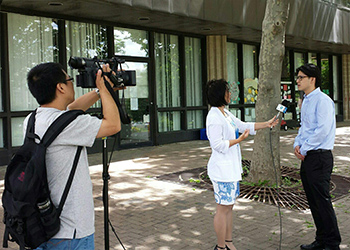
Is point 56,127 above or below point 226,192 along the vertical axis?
above

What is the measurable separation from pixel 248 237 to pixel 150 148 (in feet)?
25.2

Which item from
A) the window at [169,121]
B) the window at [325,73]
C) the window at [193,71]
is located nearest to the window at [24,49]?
Answer: the window at [169,121]

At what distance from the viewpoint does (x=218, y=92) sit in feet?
12.9

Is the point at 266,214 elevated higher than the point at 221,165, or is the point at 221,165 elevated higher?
the point at 221,165

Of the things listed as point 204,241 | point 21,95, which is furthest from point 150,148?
point 204,241

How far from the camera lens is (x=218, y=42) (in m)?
14.3

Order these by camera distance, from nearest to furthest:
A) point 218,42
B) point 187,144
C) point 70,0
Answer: point 70,0, point 187,144, point 218,42

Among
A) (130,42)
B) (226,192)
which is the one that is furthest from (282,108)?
(130,42)

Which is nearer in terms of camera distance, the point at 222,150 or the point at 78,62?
the point at 78,62

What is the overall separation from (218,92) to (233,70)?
12.4m

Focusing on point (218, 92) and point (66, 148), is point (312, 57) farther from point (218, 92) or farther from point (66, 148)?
point (66, 148)

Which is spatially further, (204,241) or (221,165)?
(204,241)

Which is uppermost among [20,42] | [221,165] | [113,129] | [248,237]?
[20,42]

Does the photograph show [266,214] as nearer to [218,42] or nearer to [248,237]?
[248,237]
